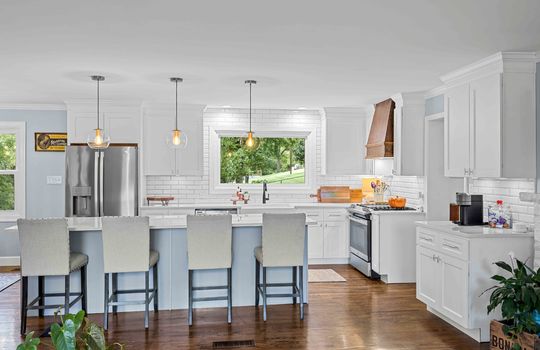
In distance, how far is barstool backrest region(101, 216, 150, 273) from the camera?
176 inches

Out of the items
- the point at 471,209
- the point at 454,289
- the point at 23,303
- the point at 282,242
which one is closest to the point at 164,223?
the point at 282,242

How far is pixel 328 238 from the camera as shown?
7.54m

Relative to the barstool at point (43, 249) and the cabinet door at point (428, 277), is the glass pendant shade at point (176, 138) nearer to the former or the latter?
the barstool at point (43, 249)

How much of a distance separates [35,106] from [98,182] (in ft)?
5.87

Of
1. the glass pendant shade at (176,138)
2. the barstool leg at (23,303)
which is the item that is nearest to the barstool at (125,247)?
the barstool leg at (23,303)

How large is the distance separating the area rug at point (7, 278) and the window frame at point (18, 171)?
3.32 feet

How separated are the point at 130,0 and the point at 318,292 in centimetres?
410

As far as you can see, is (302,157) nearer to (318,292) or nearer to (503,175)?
(318,292)

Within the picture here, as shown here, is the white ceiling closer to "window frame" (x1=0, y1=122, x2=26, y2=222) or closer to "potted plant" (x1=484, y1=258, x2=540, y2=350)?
"window frame" (x1=0, y1=122, x2=26, y2=222)

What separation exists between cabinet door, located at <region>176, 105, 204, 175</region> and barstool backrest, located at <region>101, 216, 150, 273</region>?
122 inches

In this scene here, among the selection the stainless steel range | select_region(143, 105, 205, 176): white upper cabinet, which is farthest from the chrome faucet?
the stainless steel range

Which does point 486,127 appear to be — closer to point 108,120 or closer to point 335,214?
point 335,214

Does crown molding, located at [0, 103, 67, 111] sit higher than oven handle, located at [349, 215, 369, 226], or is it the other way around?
crown molding, located at [0, 103, 67, 111]

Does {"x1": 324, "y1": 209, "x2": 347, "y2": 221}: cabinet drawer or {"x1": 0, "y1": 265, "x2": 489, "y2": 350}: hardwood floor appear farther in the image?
{"x1": 324, "y1": 209, "x2": 347, "y2": 221}: cabinet drawer
